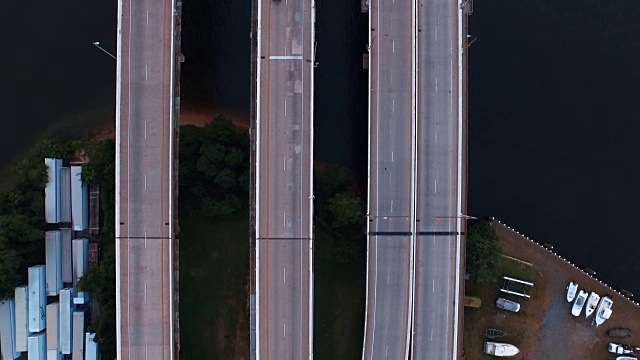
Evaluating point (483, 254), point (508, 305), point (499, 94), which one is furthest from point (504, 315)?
point (499, 94)

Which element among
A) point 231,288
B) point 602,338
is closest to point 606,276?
point 602,338

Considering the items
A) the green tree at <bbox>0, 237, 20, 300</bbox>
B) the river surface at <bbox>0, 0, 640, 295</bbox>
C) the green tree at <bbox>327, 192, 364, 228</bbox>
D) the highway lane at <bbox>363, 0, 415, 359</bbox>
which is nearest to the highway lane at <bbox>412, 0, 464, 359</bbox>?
the highway lane at <bbox>363, 0, 415, 359</bbox>

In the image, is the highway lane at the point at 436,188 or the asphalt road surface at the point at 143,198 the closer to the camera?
the asphalt road surface at the point at 143,198

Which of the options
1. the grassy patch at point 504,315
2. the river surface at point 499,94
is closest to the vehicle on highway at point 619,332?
the river surface at point 499,94

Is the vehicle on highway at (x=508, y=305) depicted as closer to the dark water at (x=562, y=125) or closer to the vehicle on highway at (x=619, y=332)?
the dark water at (x=562, y=125)

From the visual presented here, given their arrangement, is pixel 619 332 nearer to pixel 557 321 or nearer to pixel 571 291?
Answer: pixel 557 321

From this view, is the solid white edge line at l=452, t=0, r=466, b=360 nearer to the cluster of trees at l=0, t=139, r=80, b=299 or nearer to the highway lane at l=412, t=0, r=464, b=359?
the highway lane at l=412, t=0, r=464, b=359
